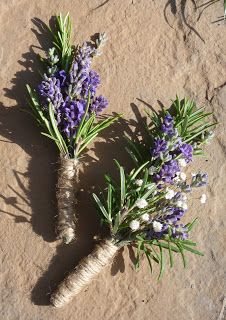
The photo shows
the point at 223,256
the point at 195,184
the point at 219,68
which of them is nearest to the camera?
the point at 195,184

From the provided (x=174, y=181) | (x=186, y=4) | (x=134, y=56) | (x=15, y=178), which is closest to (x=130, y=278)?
(x=174, y=181)

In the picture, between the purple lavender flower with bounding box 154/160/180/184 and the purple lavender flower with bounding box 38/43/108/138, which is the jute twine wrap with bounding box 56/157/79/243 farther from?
the purple lavender flower with bounding box 154/160/180/184

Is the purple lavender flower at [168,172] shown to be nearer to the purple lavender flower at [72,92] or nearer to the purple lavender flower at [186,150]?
the purple lavender flower at [186,150]

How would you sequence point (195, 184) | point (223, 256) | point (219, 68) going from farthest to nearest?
point (219, 68) → point (223, 256) → point (195, 184)

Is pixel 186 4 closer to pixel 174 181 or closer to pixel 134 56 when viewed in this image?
pixel 134 56

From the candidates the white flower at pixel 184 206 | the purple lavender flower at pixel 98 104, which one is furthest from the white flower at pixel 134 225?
the purple lavender flower at pixel 98 104

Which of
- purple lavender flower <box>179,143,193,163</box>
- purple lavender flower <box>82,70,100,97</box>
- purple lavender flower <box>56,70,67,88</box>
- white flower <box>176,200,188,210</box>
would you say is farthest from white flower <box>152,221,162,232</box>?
purple lavender flower <box>56,70,67,88</box>

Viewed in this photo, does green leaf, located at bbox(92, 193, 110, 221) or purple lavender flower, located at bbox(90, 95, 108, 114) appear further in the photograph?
purple lavender flower, located at bbox(90, 95, 108, 114)
